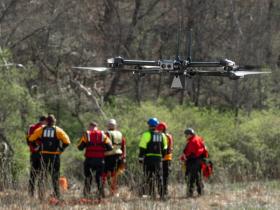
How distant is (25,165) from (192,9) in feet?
48.5

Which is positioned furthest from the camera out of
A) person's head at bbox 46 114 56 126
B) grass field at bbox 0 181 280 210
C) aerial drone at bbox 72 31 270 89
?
person's head at bbox 46 114 56 126

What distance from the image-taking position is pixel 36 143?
1662 cm

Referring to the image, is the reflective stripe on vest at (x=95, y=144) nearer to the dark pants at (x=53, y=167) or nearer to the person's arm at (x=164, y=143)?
the dark pants at (x=53, y=167)

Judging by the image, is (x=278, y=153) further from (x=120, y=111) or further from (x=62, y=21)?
(x=62, y=21)

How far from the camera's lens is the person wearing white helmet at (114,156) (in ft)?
58.6

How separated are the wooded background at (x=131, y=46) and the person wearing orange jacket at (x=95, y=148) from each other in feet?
39.4

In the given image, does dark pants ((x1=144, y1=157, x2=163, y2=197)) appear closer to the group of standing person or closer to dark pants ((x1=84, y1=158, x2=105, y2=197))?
the group of standing person

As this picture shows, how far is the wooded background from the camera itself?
3188cm

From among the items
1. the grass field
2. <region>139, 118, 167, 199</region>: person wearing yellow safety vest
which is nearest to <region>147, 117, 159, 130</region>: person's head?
<region>139, 118, 167, 199</region>: person wearing yellow safety vest

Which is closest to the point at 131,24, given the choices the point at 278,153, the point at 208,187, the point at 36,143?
the point at 278,153

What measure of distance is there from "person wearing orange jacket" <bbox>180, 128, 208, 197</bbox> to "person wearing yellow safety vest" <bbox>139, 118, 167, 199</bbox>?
87cm

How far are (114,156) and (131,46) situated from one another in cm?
1736

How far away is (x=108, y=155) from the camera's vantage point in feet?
59.2

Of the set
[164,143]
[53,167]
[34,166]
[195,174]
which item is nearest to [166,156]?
[164,143]
